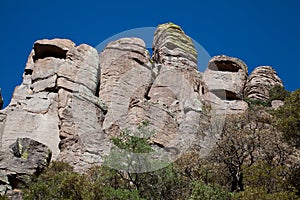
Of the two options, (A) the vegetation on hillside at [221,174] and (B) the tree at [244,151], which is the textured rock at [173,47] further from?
(B) the tree at [244,151]

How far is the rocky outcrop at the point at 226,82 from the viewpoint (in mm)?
48656

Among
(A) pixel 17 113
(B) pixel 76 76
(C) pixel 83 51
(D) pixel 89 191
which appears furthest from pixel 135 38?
(D) pixel 89 191

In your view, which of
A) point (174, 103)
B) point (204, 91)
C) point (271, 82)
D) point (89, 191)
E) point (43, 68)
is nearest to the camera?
point (89, 191)

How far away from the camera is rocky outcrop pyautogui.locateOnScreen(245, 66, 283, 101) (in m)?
57.2

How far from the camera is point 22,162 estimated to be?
2964 cm

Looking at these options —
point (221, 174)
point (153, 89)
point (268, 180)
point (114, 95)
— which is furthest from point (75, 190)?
point (153, 89)

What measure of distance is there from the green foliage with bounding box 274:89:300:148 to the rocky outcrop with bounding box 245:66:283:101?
32.2 meters

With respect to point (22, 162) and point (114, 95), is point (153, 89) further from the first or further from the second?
point (22, 162)

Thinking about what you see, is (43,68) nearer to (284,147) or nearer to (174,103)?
(174,103)

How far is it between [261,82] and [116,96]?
76.0 feet

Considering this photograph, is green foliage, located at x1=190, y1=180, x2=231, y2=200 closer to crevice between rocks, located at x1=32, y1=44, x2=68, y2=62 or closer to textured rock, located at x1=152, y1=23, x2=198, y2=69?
crevice between rocks, located at x1=32, y1=44, x2=68, y2=62

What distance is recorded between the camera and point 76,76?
41.9 metres

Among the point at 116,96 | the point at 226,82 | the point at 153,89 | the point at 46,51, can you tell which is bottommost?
the point at 116,96

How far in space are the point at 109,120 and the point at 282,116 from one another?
16740 millimetres
